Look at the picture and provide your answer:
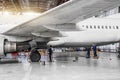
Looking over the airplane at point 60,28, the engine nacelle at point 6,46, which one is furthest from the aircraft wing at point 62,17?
the engine nacelle at point 6,46

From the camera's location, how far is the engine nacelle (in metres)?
12.1

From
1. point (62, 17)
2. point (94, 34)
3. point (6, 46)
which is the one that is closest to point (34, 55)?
point (6, 46)

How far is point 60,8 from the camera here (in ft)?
29.3

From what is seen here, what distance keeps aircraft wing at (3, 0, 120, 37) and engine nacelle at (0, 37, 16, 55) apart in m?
0.45

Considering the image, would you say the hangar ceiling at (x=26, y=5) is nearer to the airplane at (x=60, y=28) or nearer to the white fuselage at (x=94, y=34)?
the white fuselage at (x=94, y=34)

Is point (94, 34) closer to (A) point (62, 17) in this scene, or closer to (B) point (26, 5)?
(A) point (62, 17)

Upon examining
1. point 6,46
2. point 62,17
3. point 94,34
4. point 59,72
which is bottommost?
point 59,72

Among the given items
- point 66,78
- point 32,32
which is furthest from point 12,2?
point 66,78

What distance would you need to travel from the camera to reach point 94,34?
1552 cm

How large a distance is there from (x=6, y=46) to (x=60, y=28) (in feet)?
9.74

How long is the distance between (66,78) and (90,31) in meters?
8.10

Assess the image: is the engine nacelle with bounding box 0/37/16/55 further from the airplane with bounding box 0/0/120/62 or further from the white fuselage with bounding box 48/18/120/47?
the white fuselage with bounding box 48/18/120/47

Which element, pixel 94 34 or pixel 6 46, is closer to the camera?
pixel 6 46

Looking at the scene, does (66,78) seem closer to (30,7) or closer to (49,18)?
(49,18)
